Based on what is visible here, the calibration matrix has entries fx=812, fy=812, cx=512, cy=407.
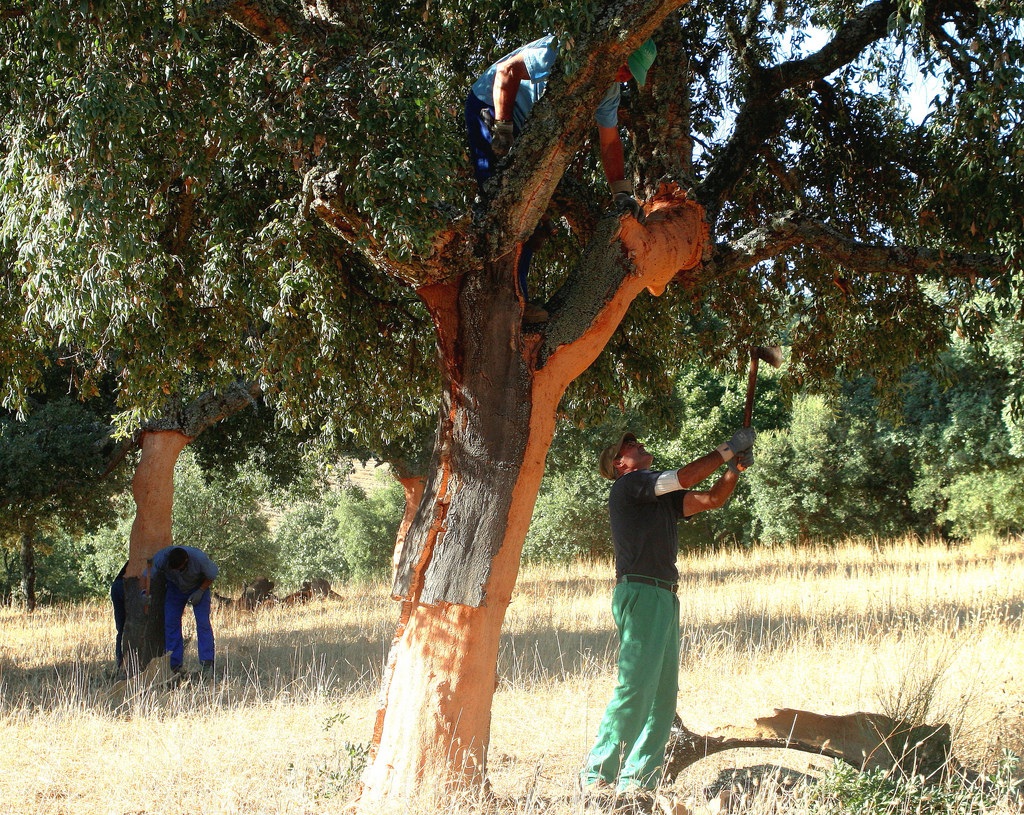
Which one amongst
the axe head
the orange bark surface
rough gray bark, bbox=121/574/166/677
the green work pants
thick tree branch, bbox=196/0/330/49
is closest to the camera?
thick tree branch, bbox=196/0/330/49

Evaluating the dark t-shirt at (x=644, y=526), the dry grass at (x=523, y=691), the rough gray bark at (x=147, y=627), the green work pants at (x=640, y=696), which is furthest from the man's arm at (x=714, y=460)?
the rough gray bark at (x=147, y=627)

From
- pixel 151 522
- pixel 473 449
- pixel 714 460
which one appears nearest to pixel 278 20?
pixel 473 449

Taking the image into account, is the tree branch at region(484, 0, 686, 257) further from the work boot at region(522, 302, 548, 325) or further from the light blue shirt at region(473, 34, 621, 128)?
the work boot at region(522, 302, 548, 325)

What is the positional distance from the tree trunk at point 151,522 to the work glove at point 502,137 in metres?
7.44

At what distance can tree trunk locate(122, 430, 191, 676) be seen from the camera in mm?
9469

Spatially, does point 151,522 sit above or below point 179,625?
above

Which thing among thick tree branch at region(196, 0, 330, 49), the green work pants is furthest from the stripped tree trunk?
the green work pants

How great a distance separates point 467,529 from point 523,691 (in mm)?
3451

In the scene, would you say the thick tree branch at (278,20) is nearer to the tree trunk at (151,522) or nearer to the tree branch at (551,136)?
the tree branch at (551,136)

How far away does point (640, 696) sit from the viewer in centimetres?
424

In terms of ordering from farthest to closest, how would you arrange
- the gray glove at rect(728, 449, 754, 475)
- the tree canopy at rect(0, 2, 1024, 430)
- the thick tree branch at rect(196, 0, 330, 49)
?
the gray glove at rect(728, 449, 754, 475) < the thick tree branch at rect(196, 0, 330, 49) < the tree canopy at rect(0, 2, 1024, 430)

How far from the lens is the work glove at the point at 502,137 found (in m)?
4.16

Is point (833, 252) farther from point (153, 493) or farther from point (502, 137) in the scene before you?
point (153, 493)

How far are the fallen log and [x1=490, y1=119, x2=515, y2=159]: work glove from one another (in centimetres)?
336
